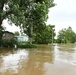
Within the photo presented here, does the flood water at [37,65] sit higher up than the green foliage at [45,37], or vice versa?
the green foliage at [45,37]

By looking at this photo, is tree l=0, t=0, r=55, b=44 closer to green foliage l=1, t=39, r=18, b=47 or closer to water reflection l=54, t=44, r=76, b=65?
green foliage l=1, t=39, r=18, b=47

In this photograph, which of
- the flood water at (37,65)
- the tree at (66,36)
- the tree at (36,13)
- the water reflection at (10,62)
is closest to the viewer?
the flood water at (37,65)

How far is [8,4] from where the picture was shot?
27.5m

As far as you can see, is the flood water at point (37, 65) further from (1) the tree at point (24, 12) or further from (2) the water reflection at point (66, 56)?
(1) the tree at point (24, 12)

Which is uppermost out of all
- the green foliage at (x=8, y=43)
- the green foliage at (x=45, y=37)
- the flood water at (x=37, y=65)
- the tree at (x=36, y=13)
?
the tree at (x=36, y=13)

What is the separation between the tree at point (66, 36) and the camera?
261 ft

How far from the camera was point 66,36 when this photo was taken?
8369cm

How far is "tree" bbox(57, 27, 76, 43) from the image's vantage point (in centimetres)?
7962

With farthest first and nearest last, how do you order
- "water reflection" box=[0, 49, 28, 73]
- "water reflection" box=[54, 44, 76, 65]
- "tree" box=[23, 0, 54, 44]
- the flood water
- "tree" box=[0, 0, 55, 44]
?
"tree" box=[23, 0, 54, 44] → "tree" box=[0, 0, 55, 44] → "water reflection" box=[54, 44, 76, 65] → "water reflection" box=[0, 49, 28, 73] → the flood water

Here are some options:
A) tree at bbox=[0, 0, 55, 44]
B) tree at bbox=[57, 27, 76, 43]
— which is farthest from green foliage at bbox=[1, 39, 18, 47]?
tree at bbox=[57, 27, 76, 43]

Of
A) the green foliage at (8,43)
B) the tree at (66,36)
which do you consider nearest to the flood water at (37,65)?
the green foliage at (8,43)

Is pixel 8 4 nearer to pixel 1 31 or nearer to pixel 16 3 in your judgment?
pixel 16 3

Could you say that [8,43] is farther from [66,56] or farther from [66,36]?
[66,36]

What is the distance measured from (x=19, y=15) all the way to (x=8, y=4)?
2296mm
